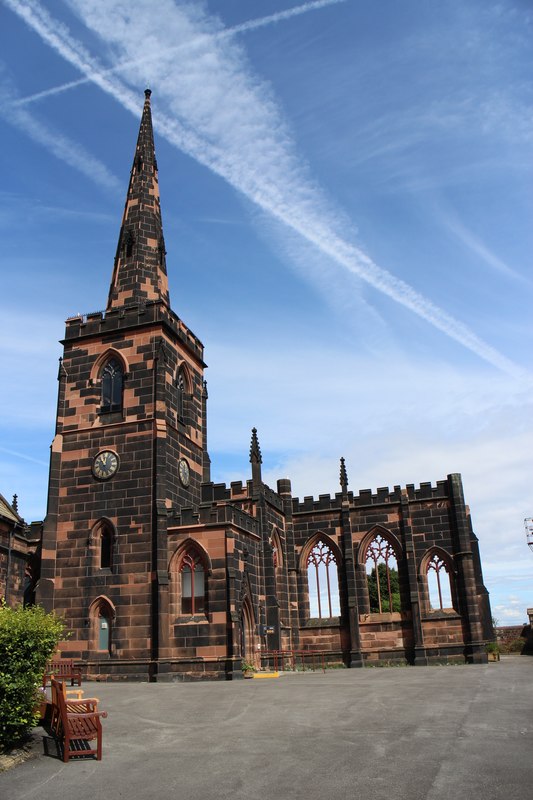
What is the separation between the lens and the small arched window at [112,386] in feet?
96.1

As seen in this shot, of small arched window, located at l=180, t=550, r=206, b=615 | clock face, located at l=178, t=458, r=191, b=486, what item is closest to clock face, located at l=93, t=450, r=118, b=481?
clock face, located at l=178, t=458, r=191, b=486

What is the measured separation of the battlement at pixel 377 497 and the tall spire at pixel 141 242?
1213 centimetres

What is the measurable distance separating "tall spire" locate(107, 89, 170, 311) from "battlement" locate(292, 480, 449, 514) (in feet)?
39.8

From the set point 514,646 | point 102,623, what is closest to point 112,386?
point 102,623

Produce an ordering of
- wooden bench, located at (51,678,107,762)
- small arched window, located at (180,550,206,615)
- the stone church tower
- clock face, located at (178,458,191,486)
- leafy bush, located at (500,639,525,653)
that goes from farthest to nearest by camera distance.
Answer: leafy bush, located at (500,639,525,653), clock face, located at (178,458,191,486), the stone church tower, small arched window, located at (180,550,206,615), wooden bench, located at (51,678,107,762)

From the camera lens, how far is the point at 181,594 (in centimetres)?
2589

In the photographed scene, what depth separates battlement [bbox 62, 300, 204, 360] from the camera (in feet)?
97.3

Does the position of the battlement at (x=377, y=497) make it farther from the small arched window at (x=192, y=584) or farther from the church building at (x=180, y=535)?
the small arched window at (x=192, y=584)

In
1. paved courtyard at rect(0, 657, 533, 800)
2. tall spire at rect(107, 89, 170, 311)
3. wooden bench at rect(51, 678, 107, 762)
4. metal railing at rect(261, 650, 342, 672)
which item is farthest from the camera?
tall spire at rect(107, 89, 170, 311)

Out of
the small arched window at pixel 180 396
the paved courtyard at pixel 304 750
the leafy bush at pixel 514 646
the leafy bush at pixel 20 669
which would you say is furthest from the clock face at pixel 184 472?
the leafy bush at pixel 514 646

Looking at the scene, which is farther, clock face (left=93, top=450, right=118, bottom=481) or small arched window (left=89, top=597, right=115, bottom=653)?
clock face (left=93, top=450, right=118, bottom=481)

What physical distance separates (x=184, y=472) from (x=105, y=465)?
10.9ft

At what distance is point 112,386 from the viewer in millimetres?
29625

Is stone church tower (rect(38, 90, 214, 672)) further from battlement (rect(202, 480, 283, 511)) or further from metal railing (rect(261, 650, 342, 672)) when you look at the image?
metal railing (rect(261, 650, 342, 672))
